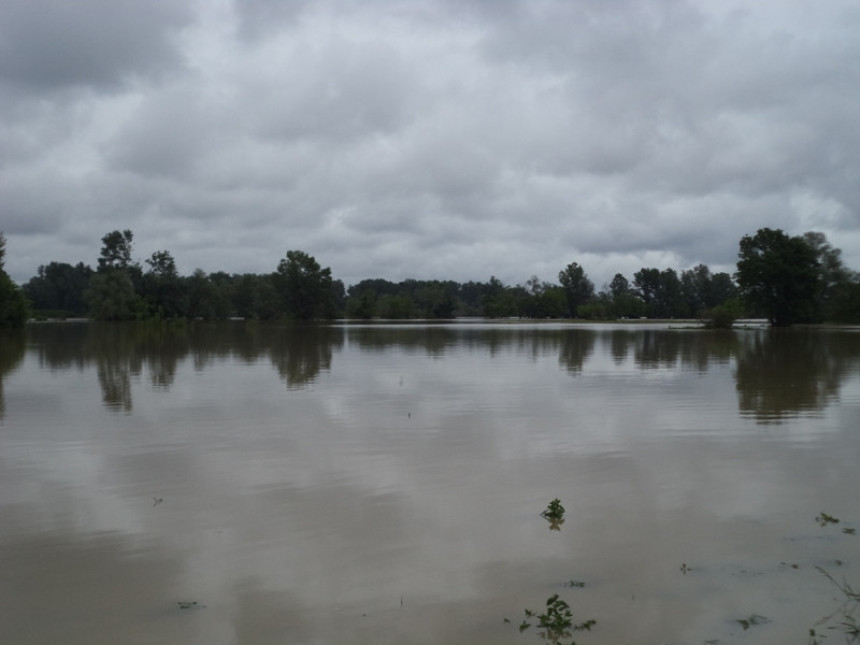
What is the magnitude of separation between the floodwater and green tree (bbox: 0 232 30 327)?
6031 centimetres

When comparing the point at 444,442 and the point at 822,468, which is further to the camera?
the point at 444,442

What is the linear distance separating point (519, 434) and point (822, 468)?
4.83m

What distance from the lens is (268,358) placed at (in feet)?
104

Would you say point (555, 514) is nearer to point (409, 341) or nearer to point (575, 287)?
point (409, 341)

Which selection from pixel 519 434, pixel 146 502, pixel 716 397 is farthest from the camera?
pixel 716 397

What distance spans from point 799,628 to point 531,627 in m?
1.96

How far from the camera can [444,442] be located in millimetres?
12344

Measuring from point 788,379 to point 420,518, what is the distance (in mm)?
18031

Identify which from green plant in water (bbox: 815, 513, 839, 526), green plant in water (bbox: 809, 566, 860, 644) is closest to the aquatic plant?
green plant in water (bbox: 809, 566, 860, 644)

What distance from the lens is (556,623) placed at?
→ 537 centimetres

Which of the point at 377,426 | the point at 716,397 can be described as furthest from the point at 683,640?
the point at 716,397

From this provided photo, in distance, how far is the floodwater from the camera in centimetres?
559

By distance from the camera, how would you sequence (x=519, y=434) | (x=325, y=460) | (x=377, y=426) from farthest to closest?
1. (x=377, y=426)
2. (x=519, y=434)
3. (x=325, y=460)

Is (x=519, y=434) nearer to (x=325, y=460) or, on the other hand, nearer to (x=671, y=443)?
(x=671, y=443)
